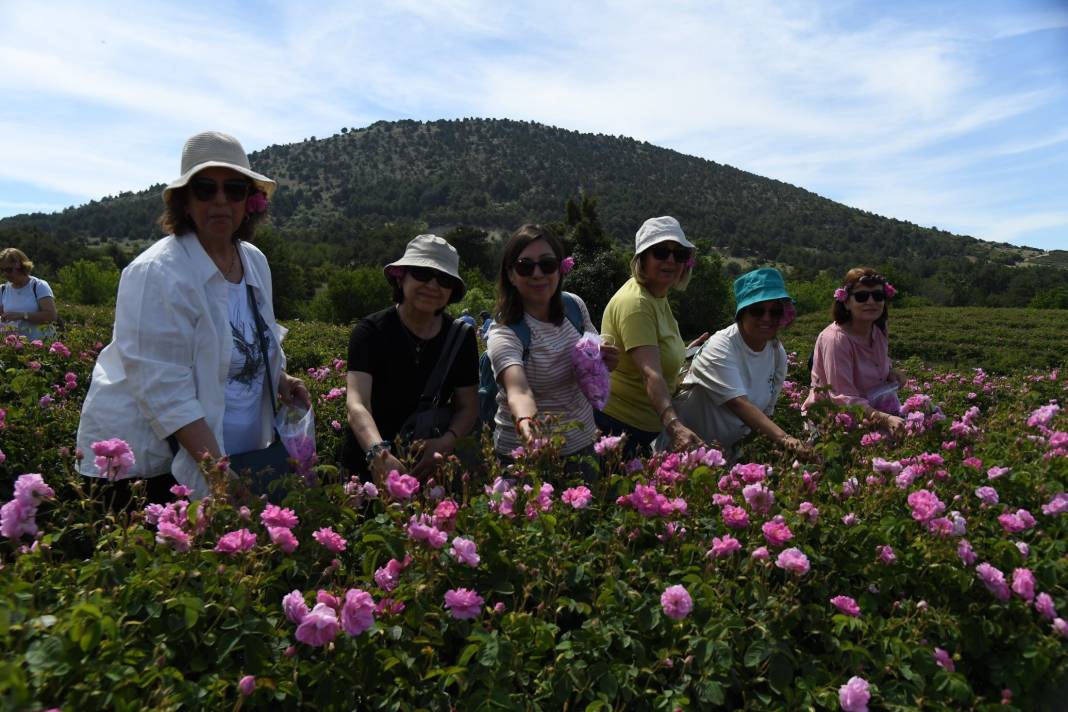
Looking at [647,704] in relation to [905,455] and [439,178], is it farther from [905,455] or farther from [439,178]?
[439,178]

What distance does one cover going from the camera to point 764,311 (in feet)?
11.4

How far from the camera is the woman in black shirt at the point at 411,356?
2.96 metres

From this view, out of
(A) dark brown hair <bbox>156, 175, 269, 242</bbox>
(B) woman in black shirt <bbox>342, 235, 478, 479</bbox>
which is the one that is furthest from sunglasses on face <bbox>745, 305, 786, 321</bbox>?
(A) dark brown hair <bbox>156, 175, 269, 242</bbox>

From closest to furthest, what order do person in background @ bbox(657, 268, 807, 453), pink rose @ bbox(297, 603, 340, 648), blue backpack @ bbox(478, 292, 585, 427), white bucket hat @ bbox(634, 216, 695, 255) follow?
pink rose @ bbox(297, 603, 340, 648) < blue backpack @ bbox(478, 292, 585, 427) < person in background @ bbox(657, 268, 807, 453) < white bucket hat @ bbox(634, 216, 695, 255)

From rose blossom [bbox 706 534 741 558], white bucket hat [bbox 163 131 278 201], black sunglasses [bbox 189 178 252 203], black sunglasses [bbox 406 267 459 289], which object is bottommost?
rose blossom [bbox 706 534 741 558]

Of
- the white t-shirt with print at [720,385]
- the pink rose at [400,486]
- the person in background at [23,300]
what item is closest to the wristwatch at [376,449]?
the pink rose at [400,486]

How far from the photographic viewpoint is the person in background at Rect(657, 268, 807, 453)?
3.43 metres

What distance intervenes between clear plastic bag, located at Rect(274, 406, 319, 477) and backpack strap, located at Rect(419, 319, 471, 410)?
0.51 meters

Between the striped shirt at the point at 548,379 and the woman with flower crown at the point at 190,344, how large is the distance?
3.32ft

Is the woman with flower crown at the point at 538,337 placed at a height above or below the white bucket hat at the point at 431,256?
below

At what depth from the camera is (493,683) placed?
1427 millimetres

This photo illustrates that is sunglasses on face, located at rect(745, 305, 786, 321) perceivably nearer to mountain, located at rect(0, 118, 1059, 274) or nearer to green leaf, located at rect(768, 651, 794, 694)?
green leaf, located at rect(768, 651, 794, 694)

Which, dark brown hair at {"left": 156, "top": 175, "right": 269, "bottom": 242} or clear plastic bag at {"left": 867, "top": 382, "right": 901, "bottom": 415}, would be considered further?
clear plastic bag at {"left": 867, "top": 382, "right": 901, "bottom": 415}

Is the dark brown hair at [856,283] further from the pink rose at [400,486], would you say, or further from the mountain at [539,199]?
the mountain at [539,199]
